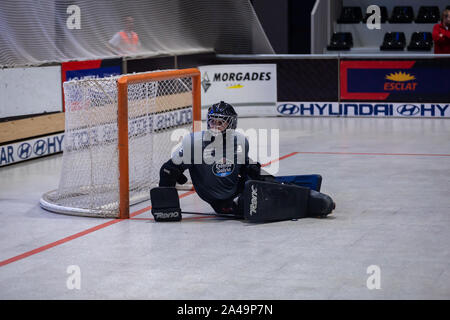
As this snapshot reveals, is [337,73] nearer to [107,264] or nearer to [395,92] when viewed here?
[395,92]

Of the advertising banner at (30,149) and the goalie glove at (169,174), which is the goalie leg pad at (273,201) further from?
the advertising banner at (30,149)

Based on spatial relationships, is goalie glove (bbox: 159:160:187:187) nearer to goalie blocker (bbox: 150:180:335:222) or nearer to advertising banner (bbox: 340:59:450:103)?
goalie blocker (bbox: 150:180:335:222)

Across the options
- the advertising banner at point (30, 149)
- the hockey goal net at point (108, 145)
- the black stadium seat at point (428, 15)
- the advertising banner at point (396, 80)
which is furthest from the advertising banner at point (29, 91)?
the black stadium seat at point (428, 15)

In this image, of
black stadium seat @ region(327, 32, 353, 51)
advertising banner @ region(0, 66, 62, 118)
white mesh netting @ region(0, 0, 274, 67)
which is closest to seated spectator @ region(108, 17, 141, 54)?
white mesh netting @ region(0, 0, 274, 67)

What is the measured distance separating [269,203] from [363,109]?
9835 millimetres

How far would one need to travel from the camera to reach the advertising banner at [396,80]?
651 inches

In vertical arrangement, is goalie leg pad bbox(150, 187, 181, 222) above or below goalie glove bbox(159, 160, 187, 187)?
below

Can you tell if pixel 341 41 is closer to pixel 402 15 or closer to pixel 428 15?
pixel 402 15

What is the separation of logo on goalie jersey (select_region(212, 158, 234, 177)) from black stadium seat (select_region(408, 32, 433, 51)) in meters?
13.0

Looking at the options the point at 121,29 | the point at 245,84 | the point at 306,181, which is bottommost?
the point at 306,181

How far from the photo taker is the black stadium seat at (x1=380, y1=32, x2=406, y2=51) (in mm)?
20109

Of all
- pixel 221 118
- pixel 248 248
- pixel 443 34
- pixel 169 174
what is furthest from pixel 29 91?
pixel 443 34

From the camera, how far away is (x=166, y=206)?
791 centimetres

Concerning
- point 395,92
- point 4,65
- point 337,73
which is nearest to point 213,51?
point 337,73
